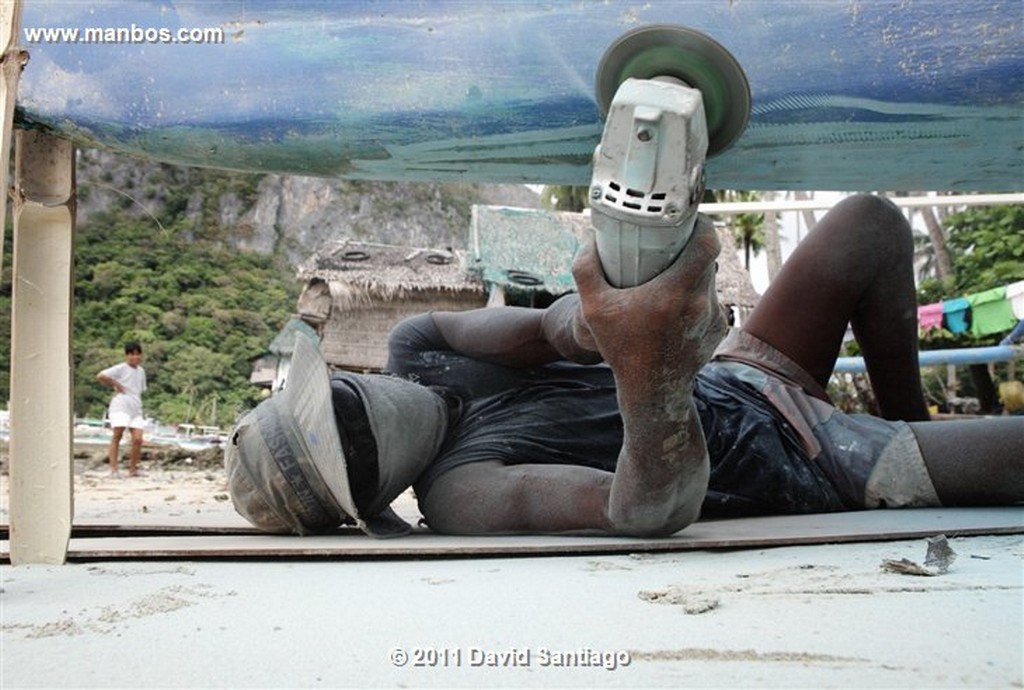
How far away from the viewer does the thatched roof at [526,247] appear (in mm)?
9844

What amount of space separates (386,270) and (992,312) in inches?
268

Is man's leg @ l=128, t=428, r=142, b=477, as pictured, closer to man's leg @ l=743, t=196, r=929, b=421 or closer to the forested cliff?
man's leg @ l=743, t=196, r=929, b=421

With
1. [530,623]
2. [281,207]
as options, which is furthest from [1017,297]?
[281,207]

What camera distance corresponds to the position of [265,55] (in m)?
2.00

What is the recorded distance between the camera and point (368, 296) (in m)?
11.2

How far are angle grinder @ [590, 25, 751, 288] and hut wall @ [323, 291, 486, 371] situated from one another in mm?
9684

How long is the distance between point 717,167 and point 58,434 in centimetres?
150

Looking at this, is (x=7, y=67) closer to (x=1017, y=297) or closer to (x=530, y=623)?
(x=530, y=623)

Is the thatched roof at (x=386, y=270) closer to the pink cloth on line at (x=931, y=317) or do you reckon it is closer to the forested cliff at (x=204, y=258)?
the pink cloth on line at (x=931, y=317)

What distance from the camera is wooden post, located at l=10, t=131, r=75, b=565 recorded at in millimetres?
1583

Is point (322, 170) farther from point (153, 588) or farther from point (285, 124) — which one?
point (153, 588)

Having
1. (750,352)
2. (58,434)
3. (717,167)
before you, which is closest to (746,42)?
(717,167)

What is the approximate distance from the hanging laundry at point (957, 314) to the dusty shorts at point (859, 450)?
26.3 feet

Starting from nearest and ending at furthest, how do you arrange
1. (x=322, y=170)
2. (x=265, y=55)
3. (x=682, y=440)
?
(x=682, y=440) → (x=265, y=55) → (x=322, y=170)
